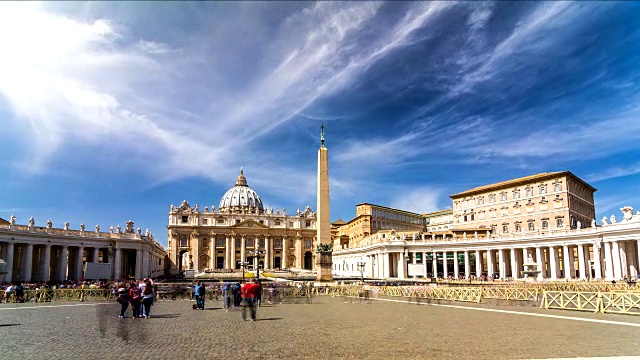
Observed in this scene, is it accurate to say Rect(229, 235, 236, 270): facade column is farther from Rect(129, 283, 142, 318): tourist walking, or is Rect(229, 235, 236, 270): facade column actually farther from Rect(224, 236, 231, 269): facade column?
Rect(129, 283, 142, 318): tourist walking

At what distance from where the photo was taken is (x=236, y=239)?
121438 mm

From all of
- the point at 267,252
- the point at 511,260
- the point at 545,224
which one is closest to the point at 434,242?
the point at 511,260

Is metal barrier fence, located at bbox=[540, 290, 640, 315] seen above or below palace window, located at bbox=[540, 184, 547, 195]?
below

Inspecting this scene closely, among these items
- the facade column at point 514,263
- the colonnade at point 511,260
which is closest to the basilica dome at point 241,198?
the colonnade at point 511,260

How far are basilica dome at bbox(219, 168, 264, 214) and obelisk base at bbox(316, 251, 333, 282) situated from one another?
379 feet

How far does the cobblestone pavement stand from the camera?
388 inches

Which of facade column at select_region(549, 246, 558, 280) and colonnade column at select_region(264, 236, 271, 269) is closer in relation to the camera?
facade column at select_region(549, 246, 558, 280)

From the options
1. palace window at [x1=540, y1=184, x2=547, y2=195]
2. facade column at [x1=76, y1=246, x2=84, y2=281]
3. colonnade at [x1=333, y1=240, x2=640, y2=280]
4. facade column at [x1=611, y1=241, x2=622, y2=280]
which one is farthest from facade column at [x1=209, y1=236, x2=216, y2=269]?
facade column at [x1=611, y1=241, x2=622, y2=280]

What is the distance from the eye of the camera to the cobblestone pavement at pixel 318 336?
985cm

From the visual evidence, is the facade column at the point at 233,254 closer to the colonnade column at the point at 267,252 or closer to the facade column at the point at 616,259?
the colonnade column at the point at 267,252

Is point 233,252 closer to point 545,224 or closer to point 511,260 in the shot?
point 511,260

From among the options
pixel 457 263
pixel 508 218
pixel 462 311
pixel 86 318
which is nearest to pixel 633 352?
pixel 462 311

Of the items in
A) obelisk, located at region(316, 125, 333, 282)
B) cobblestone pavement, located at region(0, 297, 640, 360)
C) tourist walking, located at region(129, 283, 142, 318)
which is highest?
obelisk, located at region(316, 125, 333, 282)

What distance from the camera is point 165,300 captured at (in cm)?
2753
